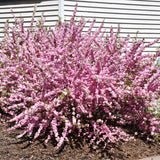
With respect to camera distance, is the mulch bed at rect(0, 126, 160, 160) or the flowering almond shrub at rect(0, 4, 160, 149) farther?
the flowering almond shrub at rect(0, 4, 160, 149)

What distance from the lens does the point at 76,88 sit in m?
2.74

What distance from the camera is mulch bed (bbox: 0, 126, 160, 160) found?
7.89ft

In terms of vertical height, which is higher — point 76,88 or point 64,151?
point 76,88

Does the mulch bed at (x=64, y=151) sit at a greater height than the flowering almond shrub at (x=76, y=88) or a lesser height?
lesser

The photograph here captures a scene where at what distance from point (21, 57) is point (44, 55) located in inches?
14.8

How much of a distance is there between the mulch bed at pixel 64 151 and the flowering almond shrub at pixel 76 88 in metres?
0.13

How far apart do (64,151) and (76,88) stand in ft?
2.83

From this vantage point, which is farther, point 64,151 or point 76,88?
point 76,88

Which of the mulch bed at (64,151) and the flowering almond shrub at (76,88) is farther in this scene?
the flowering almond shrub at (76,88)

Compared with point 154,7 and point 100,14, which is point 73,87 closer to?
point 100,14

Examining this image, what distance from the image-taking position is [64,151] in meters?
2.59

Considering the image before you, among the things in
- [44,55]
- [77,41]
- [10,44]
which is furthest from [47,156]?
[10,44]

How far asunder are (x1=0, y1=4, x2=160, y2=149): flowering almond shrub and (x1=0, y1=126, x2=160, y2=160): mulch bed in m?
0.13

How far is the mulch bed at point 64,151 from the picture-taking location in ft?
7.89
